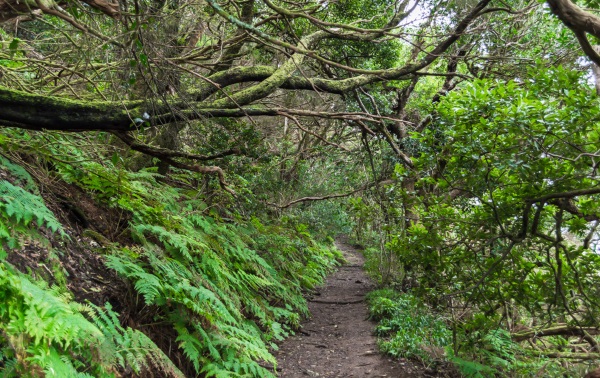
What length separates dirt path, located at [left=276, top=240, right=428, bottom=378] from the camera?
6539mm

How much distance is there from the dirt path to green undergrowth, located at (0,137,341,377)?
0.54 metres

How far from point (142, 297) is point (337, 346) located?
14.8 ft

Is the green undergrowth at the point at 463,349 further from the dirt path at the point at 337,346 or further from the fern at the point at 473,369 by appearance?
the dirt path at the point at 337,346

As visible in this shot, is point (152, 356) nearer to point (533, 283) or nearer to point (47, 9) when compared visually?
point (47, 9)

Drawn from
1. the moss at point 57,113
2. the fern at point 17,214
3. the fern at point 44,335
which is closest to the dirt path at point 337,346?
the fern at point 44,335

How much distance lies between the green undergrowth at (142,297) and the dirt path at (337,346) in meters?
0.54

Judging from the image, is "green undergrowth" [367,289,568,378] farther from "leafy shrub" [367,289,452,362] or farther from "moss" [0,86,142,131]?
"moss" [0,86,142,131]

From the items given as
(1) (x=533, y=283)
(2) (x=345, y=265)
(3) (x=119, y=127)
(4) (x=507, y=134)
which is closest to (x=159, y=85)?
(3) (x=119, y=127)

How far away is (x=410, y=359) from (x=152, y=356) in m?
4.37

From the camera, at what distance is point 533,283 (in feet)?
17.9

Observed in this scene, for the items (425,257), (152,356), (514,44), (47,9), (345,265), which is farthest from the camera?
(345,265)

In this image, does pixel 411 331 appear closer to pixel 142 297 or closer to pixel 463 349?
pixel 463 349

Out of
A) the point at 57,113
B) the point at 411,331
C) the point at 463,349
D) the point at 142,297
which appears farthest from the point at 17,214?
the point at 411,331

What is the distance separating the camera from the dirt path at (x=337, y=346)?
21.5 ft
